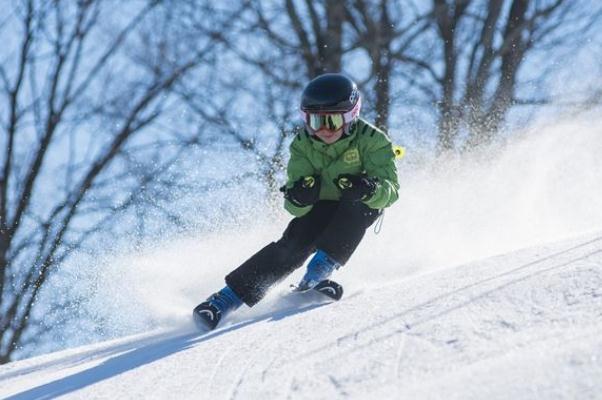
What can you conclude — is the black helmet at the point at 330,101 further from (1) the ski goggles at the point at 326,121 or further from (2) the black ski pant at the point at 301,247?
(2) the black ski pant at the point at 301,247

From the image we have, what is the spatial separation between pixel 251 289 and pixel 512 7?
39.9 feet

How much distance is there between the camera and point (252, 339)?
10.6ft

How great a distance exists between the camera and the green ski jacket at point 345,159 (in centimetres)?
455

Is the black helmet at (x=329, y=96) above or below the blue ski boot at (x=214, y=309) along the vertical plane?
above

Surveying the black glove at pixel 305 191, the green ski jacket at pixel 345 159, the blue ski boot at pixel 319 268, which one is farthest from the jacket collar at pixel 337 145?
the blue ski boot at pixel 319 268

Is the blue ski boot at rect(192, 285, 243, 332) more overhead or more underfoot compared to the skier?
more underfoot

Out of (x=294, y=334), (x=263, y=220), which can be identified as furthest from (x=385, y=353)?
(x=263, y=220)

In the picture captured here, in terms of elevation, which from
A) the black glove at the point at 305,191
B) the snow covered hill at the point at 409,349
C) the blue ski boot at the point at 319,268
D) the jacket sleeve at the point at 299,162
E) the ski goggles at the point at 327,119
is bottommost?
the snow covered hill at the point at 409,349

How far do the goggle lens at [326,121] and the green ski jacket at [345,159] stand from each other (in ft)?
0.35

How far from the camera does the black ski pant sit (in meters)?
4.27

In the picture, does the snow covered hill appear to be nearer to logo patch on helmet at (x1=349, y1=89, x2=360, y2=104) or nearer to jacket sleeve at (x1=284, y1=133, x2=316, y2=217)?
jacket sleeve at (x1=284, y1=133, x2=316, y2=217)

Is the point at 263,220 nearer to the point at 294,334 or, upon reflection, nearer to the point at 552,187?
the point at 552,187

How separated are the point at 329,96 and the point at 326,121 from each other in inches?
5.8

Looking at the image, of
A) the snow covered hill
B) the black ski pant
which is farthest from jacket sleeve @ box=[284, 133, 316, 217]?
the snow covered hill
